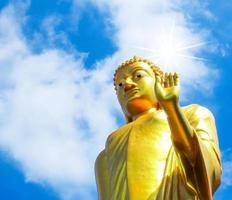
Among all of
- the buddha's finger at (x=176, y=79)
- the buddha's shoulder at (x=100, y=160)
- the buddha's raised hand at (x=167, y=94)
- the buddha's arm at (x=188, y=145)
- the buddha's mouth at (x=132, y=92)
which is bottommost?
the buddha's arm at (x=188, y=145)

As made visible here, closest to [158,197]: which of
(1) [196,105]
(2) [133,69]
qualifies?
(1) [196,105]

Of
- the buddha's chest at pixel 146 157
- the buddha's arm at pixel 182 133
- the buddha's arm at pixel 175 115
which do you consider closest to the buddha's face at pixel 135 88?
the buddha's chest at pixel 146 157

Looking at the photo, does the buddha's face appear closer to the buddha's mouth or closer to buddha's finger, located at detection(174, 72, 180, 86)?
the buddha's mouth

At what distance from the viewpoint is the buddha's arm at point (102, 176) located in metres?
7.66

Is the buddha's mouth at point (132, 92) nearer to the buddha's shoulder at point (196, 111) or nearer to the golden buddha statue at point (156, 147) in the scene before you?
the golden buddha statue at point (156, 147)

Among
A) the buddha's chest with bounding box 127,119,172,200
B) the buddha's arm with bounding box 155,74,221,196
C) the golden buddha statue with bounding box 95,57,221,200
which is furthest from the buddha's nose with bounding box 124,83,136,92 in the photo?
the buddha's arm with bounding box 155,74,221,196

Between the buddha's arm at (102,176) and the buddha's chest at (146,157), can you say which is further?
the buddha's arm at (102,176)

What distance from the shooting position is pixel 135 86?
26.4 ft

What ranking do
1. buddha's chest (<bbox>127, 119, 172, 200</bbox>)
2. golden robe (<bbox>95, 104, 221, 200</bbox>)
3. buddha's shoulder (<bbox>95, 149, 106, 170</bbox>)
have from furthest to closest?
buddha's shoulder (<bbox>95, 149, 106, 170</bbox>)
buddha's chest (<bbox>127, 119, 172, 200</bbox>)
golden robe (<bbox>95, 104, 221, 200</bbox>)

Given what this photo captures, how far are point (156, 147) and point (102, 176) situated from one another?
32.8 inches

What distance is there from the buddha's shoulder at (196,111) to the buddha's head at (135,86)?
0.48 metres

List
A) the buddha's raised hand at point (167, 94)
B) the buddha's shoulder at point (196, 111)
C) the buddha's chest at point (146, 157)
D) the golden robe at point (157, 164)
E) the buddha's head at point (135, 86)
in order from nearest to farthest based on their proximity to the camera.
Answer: the buddha's raised hand at point (167, 94) → the golden robe at point (157, 164) → the buddha's chest at point (146, 157) → the buddha's shoulder at point (196, 111) → the buddha's head at point (135, 86)

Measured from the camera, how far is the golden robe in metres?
6.68

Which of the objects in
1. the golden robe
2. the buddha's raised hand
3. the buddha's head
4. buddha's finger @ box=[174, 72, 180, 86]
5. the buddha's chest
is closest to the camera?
the buddha's raised hand
